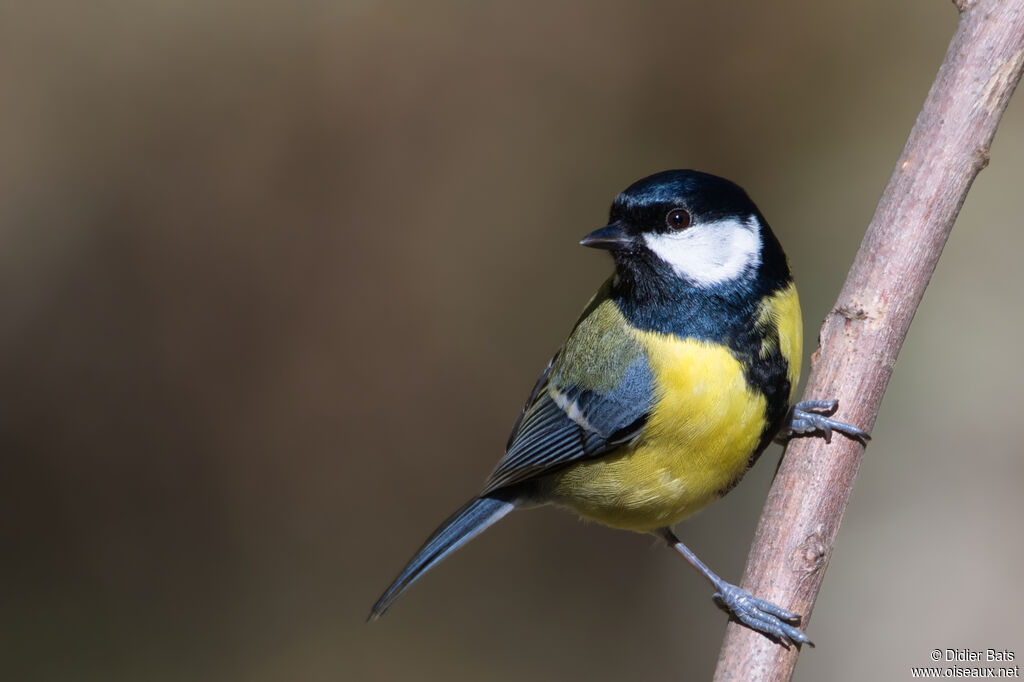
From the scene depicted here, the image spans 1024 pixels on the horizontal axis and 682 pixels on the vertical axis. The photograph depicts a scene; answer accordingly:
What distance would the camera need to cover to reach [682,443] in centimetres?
248

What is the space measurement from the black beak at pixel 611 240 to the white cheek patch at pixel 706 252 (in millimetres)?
53

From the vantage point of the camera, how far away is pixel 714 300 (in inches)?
98.7

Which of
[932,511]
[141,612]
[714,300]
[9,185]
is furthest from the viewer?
[9,185]

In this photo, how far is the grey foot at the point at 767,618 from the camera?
6.85 feet

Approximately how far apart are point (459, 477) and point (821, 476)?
9.79 feet

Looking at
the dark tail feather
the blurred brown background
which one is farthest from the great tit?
the blurred brown background

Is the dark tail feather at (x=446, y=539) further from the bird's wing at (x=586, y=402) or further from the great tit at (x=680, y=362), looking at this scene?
the great tit at (x=680, y=362)

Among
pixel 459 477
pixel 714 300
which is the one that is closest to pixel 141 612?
pixel 459 477

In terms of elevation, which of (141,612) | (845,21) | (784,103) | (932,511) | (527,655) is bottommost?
(141,612)

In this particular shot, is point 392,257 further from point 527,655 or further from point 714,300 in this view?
point 714,300

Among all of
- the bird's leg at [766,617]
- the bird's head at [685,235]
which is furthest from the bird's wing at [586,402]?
the bird's leg at [766,617]

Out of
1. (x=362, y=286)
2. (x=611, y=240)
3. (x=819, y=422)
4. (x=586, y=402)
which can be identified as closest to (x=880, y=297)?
(x=819, y=422)

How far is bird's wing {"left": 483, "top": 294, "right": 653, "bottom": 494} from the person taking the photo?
259cm

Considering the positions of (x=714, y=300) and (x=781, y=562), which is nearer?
(x=781, y=562)
